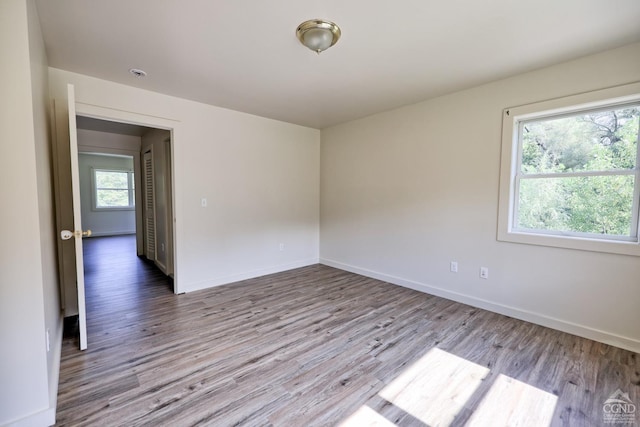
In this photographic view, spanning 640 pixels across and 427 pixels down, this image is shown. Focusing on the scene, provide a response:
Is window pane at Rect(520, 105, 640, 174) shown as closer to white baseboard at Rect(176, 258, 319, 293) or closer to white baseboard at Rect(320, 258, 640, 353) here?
white baseboard at Rect(320, 258, 640, 353)

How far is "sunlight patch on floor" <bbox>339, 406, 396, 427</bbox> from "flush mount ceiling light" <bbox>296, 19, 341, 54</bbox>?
2.44m

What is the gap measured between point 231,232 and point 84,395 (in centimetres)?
235

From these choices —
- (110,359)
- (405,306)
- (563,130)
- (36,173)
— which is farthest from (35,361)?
(563,130)

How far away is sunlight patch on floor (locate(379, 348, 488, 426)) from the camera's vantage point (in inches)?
63.3

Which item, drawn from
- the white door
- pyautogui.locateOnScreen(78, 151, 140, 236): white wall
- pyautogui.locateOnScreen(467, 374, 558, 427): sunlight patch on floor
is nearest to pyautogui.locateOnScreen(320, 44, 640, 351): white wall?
pyautogui.locateOnScreen(467, 374, 558, 427): sunlight patch on floor

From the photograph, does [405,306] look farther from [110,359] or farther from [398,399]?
[110,359]

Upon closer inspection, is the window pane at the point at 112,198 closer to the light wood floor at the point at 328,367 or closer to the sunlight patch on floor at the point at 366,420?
the light wood floor at the point at 328,367

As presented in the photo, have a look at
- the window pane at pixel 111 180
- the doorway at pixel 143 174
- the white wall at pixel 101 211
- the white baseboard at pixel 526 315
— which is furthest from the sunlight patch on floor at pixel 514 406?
the window pane at pixel 111 180

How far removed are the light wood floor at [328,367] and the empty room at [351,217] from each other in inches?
0.7

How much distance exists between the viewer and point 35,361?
1.44 metres

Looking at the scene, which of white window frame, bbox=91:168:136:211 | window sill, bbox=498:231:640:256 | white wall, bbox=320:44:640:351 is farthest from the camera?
white window frame, bbox=91:168:136:211

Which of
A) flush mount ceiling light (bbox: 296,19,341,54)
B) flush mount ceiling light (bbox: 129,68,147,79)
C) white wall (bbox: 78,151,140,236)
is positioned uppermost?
flush mount ceiling light (bbox: 129,68,147,79)

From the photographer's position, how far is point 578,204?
2.49 m

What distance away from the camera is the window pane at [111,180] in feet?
26.7
